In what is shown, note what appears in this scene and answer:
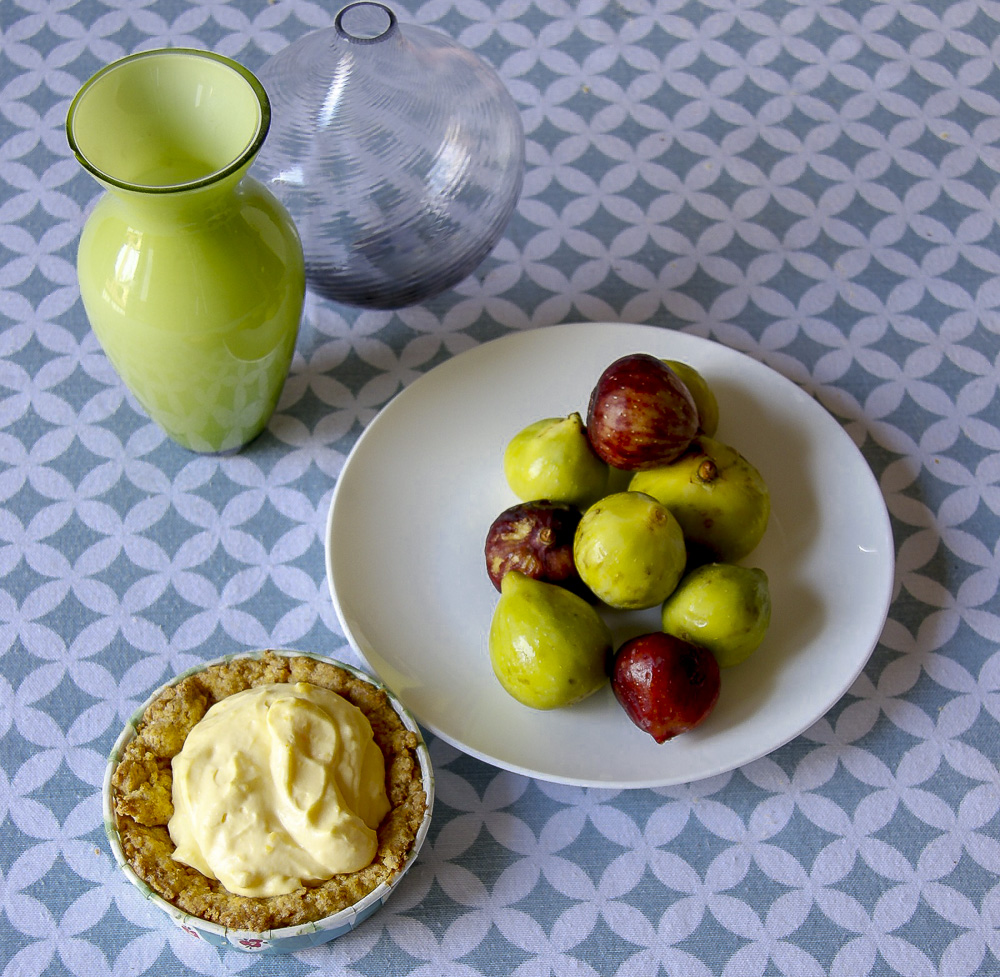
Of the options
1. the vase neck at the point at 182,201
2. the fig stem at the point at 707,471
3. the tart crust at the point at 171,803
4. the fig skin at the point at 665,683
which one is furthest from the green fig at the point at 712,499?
the vase neck at the point at 182,201

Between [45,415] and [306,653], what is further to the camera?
[45,415]

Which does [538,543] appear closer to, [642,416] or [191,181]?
[642,416]

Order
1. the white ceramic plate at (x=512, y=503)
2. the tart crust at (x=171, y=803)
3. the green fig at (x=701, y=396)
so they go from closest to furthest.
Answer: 1. the tart crust at (x=171, y=803)
2. the white ceramic plate at (x=512, y=503)
3. the green fig at (x=701, y=396)

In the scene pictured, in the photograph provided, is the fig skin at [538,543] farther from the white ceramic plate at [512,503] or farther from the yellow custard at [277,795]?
the yellow custard at [277,795]

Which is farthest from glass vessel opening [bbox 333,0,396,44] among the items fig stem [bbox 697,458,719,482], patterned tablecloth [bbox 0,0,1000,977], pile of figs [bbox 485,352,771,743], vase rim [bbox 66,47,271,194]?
fig stem [bbox 697,458,719,482]

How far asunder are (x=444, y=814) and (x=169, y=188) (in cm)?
57

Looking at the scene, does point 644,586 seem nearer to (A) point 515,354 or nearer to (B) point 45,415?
(A) point 515,354

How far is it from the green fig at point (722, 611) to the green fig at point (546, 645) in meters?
0.07

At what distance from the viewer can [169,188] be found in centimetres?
83

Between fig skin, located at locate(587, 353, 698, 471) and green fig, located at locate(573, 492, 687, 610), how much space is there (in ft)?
0.16

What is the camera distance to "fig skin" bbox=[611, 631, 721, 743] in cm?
86

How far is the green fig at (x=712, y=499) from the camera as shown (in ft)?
3.10

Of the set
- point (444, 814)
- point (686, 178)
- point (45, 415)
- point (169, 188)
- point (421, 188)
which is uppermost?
point (169, 188)

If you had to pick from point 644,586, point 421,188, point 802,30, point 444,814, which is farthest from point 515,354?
point 802,30
